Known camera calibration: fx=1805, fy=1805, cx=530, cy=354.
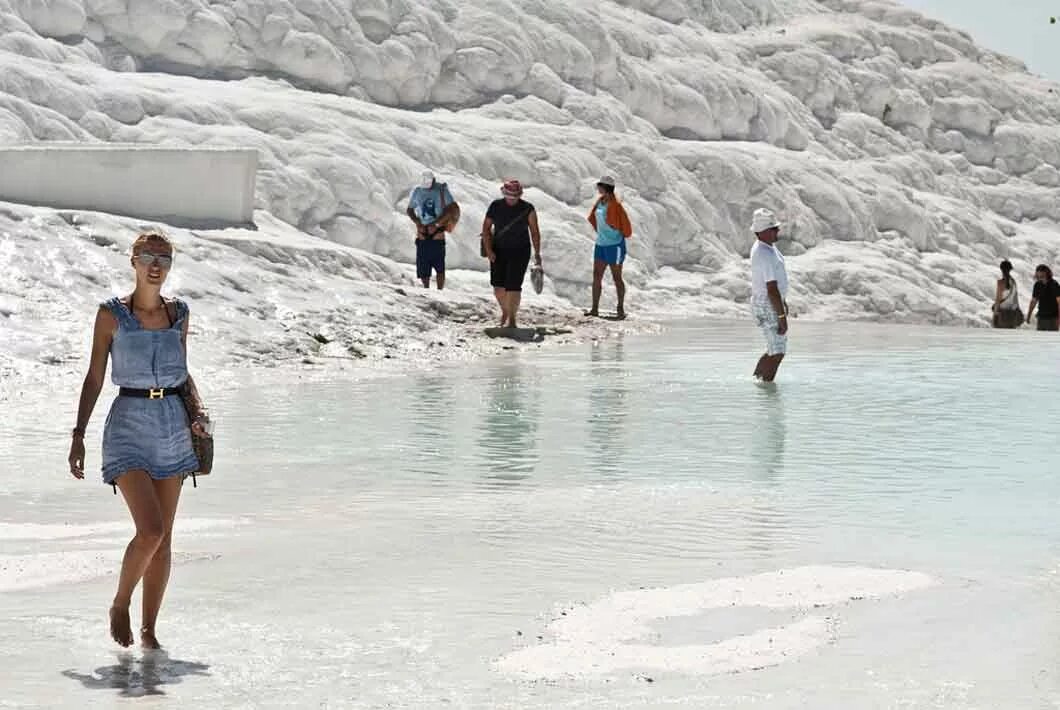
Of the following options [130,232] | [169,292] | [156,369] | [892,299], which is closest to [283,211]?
[130,232]

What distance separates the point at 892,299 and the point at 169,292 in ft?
60.8

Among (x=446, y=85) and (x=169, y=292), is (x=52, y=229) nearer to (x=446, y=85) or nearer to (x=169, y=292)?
(x=169, y=292)

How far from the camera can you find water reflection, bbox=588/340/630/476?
983 cm

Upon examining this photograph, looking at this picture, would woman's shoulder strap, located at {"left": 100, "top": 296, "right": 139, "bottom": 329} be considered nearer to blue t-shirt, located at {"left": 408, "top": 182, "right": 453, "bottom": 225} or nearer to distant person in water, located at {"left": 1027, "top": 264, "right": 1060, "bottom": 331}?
blue t-shirt, located at {"left": 408, "top": 182, "right": 453, "bottom": 225}

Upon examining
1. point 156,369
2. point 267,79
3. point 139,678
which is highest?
point 267,79

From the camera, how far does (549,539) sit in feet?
24.2

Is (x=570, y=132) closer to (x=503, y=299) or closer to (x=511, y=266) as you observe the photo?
(x=503, y=299)

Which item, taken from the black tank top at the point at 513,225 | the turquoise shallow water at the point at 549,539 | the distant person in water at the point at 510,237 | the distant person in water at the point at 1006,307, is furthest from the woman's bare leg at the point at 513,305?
the distant person in water at the point at 1006,307

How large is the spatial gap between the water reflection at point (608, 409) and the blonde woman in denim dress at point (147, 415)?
3778 mm

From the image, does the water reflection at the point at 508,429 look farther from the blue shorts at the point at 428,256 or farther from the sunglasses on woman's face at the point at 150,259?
the blue shorts at the point at 428,256

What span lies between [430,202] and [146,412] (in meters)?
13.4

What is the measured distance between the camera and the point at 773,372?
45.7 ft

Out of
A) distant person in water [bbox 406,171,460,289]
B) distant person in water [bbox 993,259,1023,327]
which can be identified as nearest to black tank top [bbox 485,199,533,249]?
distant person in water [bbox 406,171,460,289]

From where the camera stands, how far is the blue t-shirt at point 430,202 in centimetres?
1900
